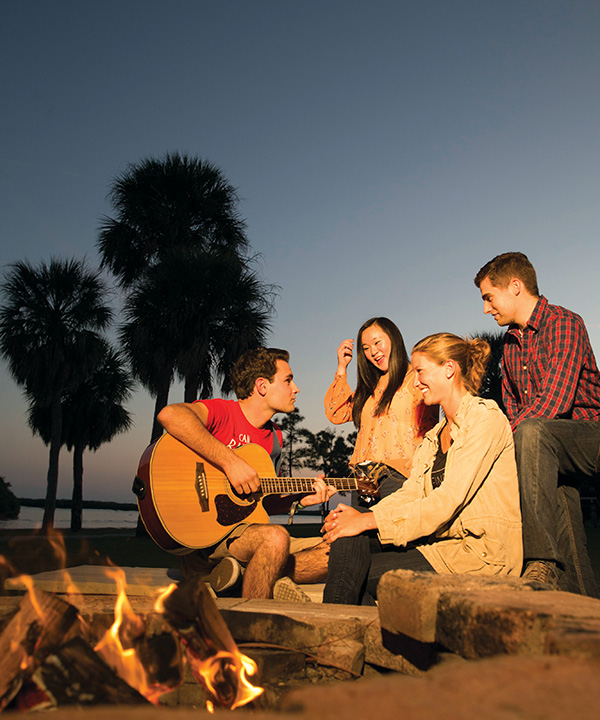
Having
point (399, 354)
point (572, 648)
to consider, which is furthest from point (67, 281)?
point (572, 648)

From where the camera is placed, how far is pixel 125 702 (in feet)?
3.97

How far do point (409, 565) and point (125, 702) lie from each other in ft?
4.59

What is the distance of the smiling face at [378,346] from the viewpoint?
3742 mm

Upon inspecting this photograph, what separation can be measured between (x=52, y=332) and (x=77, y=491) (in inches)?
254

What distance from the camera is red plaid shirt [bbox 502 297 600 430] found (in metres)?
2.78

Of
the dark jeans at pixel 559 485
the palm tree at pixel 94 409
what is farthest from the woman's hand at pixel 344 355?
the palm tree at pixel 94 409

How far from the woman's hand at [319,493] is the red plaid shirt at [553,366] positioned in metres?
1.11

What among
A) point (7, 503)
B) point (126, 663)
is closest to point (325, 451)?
point (7, 503)

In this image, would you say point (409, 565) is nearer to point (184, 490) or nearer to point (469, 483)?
point (469, 483)

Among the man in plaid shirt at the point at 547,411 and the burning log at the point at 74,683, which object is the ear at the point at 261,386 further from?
Result: the burning log at the point at 74,683

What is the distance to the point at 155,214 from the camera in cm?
1612

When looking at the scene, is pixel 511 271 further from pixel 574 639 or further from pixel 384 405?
pixel 574 639

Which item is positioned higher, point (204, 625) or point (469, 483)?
point (469, 483)

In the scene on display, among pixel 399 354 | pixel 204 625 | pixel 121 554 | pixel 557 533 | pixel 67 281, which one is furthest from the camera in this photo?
pixel 67 281
